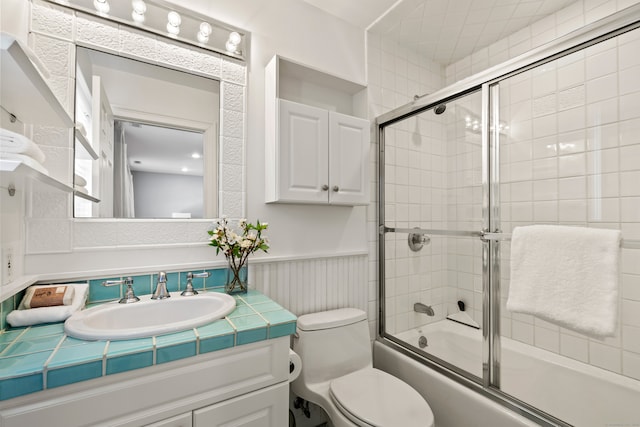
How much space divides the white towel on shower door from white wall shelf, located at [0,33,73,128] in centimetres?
162

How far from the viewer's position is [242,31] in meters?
1.54

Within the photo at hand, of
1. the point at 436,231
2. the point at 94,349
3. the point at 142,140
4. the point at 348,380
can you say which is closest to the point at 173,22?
the point at 142,140

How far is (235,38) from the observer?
1.52m

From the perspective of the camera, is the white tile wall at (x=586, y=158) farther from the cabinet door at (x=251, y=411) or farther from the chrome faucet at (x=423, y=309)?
the cabinet door at (x=251, y=411)

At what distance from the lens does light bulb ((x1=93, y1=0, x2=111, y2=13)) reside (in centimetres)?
124

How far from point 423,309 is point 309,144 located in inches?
49.7

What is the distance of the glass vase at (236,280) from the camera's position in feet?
4.57

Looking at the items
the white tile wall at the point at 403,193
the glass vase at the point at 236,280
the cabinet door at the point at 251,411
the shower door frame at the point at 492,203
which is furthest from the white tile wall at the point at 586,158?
the glass vase at the point at 236,280

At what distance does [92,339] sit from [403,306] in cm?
164

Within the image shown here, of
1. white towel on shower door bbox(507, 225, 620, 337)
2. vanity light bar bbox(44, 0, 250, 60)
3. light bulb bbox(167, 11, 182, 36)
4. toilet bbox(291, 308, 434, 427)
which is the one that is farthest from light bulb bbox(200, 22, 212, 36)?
white towel on shower door bbox(507, 225, 620, 337)

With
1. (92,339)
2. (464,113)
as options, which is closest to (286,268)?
(92,339)

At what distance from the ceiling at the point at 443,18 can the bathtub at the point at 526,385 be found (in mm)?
1883

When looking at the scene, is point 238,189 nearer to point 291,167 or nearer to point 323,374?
point 291,167

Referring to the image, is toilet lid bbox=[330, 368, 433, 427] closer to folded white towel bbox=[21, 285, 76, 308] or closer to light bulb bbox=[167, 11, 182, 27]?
folded white towel bbox=[21, 285, 76, 308]
